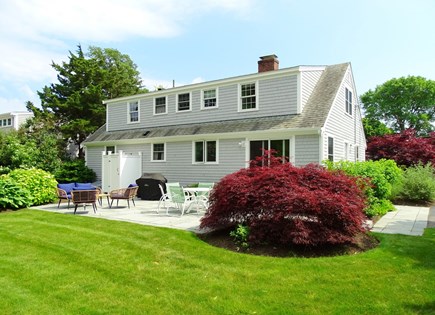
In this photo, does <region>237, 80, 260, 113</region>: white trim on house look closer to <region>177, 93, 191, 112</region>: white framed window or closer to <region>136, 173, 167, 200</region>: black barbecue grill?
<region>177, 93, 191, 112</region>: white framed window

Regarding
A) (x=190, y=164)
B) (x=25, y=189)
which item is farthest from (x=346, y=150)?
(x=25, y=189)

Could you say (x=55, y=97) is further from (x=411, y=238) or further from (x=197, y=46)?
(x=411, y=238)

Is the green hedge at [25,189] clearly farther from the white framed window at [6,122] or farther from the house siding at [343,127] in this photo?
the white framed window at [6,122]

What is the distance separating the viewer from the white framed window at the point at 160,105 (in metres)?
19.1

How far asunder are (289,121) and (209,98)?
5167 millimetres

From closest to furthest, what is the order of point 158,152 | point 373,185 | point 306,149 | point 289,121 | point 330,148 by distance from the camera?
1. point 373,185
2. point 306,149
3. point 289,121
4. point 330,148
5. point 158,152

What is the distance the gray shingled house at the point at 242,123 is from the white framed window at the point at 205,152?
0.16 feet

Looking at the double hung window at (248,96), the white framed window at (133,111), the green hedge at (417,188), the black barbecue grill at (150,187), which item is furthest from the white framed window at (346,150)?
the white framed window at (133,111)

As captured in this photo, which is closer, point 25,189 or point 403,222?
point 403,222

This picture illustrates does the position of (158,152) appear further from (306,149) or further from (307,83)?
(307,83)

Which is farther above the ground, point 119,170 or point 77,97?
point 77,97

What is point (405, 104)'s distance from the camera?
148 feet

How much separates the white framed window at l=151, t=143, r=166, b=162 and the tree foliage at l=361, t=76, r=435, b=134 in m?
38.9

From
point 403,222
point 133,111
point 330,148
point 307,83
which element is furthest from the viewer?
point 133,111
